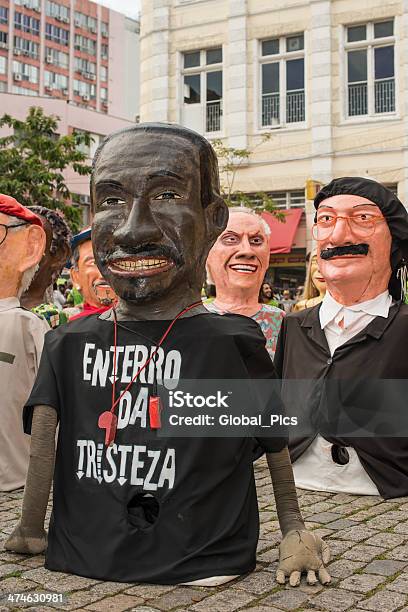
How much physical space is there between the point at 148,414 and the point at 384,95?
15.7 m

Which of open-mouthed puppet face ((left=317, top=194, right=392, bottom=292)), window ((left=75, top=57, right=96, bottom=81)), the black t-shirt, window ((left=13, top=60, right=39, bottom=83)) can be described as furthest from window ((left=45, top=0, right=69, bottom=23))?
the black t-shirt

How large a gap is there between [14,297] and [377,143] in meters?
13.7

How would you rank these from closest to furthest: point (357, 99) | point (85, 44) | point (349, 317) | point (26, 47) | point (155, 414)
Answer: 1. point (155, 414)
2. point (349, 317)
3. point (357, 99)
4. point (26, 47)
5. point (85, 44)

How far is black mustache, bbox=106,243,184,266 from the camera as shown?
120 inches

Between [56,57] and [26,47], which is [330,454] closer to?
[26,47]

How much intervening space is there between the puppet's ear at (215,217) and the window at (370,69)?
48.8 ft

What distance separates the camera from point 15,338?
184 inches

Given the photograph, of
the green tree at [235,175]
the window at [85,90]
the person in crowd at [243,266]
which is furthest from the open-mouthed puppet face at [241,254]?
the window at [85,90]

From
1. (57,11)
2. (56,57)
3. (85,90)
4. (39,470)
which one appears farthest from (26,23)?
(39,470)

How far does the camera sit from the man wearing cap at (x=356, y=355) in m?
4.54

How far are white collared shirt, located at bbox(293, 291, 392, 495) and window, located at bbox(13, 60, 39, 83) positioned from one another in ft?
177

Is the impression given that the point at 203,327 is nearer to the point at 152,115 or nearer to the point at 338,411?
the point at 338,411

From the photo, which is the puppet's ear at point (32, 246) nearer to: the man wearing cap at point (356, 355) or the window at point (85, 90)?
the man wearing cap at point (356, 355)

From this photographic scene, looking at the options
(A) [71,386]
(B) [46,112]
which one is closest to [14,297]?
(A) [71,386]
